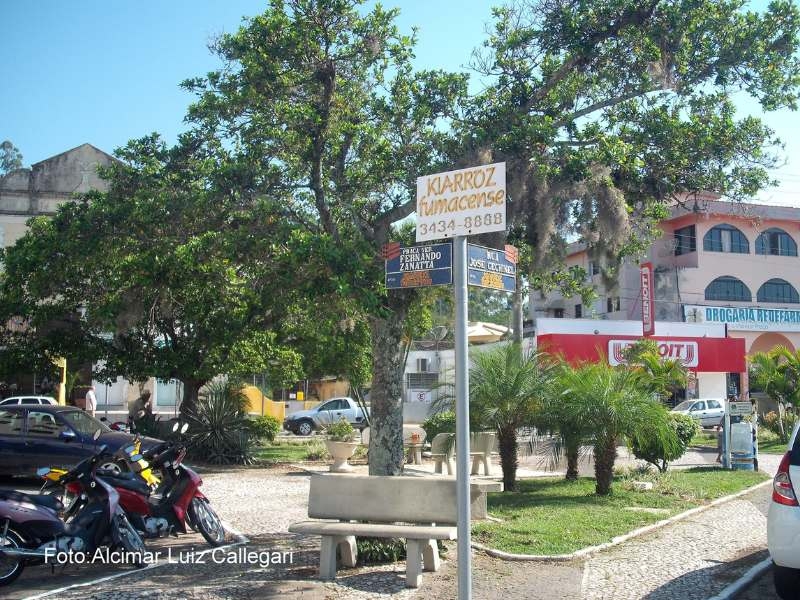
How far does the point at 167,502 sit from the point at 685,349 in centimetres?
Answer: 3070

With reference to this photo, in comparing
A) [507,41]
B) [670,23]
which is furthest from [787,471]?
[507,41]

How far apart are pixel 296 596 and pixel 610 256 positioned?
6074mm

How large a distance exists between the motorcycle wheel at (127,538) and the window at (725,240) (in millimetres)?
37751

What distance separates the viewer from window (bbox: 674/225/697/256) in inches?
1587

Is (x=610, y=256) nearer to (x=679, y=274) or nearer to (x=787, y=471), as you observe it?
(x=787, y=471)

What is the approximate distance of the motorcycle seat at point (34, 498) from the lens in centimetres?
740

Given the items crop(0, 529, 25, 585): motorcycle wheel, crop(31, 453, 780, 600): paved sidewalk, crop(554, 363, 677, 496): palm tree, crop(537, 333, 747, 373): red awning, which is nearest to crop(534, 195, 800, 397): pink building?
crop(537, 333, 747, 373): red awning

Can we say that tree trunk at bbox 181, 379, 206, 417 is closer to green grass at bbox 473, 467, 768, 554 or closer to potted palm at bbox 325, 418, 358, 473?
potted palm at bbox 325, 418, 358, 473

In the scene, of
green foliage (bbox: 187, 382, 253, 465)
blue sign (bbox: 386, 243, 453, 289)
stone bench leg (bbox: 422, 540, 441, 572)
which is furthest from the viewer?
green foliage (bbox: 187, 382, 253, 465)

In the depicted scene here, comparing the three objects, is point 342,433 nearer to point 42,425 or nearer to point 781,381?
point 42,425

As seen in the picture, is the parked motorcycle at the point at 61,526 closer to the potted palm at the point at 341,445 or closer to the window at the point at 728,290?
the potted palm at the point at 341,445

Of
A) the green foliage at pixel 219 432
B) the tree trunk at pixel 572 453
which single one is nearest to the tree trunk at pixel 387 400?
the tree trunk at pixel 572 453

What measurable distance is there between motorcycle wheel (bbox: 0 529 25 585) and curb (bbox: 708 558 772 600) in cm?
619

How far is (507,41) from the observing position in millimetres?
10289
